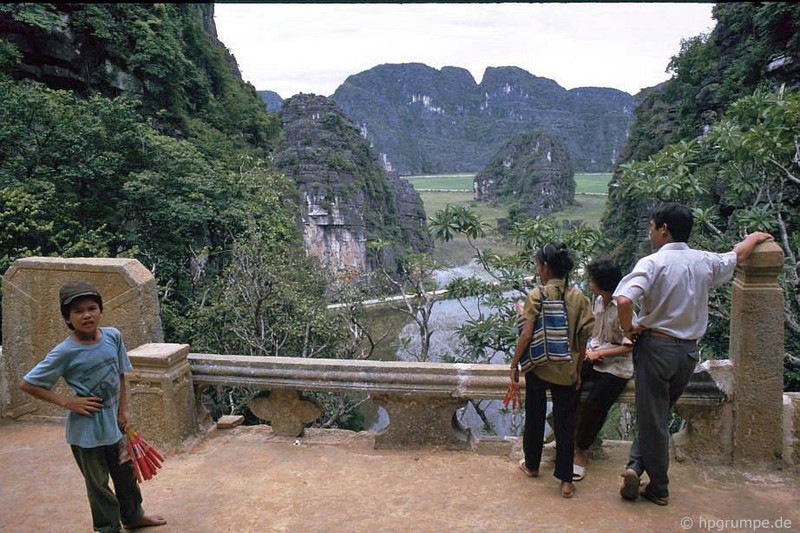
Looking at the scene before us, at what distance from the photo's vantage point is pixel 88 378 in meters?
2.59

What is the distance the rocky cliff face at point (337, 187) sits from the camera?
196 ft

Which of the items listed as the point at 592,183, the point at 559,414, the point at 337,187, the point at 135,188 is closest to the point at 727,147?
the point at 559,414

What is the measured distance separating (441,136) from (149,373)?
591 ft

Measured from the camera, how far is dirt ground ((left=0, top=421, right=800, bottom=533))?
9.37 feet

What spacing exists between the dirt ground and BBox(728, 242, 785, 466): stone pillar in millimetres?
167

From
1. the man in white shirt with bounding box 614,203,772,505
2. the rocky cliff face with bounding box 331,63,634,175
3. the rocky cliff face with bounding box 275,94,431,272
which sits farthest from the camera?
the rocky cliff face with bounding box 331,63,634,175

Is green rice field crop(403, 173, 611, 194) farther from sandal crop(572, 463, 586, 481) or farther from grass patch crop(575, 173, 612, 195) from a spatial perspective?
sandal crop(572, 463, 586, 481)

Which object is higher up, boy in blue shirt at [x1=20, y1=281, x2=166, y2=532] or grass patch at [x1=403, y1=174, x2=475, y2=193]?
grass patch at [x1=403, y1=174, x2=475, y2=193]

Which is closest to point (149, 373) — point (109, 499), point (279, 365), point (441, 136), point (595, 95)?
point (279, 365)

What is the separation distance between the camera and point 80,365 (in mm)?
2566

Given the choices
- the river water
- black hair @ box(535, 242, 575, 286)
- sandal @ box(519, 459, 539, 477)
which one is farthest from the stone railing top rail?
the river water

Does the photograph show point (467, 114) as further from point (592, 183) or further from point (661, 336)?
point (661, 336)

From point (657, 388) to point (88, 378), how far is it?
2687 mm

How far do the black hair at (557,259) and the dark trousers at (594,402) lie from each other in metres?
0.62
